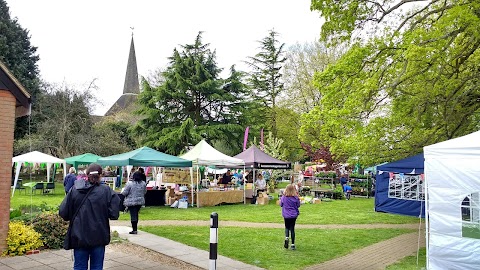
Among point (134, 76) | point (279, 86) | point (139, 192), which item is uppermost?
point (134, 76)

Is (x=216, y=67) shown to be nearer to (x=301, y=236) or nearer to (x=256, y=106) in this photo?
(x=256, y=106)

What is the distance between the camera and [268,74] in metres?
45.6

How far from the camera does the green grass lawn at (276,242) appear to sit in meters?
8.46

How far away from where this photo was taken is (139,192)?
11266 mm

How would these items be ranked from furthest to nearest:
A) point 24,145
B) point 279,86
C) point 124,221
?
point 279,86 → point 24,145 → point 124,221

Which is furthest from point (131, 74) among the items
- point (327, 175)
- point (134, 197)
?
point (134, 197)

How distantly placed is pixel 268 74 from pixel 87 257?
41.7 metres

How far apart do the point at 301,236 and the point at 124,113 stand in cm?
4094

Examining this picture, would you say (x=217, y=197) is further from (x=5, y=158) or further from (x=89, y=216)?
(x=89, y=216)

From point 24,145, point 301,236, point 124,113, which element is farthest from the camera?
point 124,113

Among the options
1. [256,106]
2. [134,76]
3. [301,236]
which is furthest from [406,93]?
[134,76]

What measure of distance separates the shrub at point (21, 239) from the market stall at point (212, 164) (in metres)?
10.2

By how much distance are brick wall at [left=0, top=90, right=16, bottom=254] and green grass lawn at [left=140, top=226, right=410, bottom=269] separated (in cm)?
387

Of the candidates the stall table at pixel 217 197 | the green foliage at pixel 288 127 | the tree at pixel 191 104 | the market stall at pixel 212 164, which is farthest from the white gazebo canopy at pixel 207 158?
the green foliage at pixel 288 127
